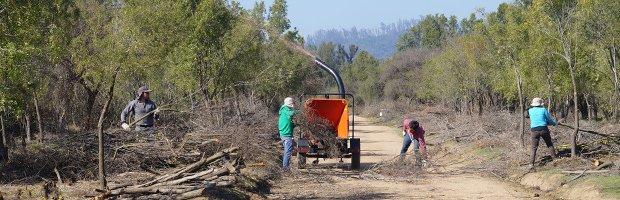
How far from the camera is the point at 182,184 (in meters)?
11.6

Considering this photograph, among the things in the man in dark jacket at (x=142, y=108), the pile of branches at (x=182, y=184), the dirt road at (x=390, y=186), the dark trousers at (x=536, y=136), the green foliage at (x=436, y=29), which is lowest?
the dirt road at (x=390, y=186)

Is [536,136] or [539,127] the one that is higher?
[539,127]

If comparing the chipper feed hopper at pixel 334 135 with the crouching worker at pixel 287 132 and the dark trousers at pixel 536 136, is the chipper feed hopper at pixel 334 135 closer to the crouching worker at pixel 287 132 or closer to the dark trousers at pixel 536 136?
the crouching worker at pixel 287 132

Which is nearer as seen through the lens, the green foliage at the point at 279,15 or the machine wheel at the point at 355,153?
the machine wheel at the point at 355,153

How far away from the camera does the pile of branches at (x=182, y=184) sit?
10781mm

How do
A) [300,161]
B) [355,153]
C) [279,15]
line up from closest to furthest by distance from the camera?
[300,161] → [355,153] → [279,15]

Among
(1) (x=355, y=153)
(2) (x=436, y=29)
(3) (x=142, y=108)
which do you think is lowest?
(1) (x=355, y=153)

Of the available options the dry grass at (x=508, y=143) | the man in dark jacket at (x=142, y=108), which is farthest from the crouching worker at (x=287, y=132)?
the man in dark jacket at (x=142, y=108)

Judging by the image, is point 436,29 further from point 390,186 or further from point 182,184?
point 182,184

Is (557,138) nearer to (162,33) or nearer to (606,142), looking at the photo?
(606,142)

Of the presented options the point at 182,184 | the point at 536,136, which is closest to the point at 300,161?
the point at 536,136

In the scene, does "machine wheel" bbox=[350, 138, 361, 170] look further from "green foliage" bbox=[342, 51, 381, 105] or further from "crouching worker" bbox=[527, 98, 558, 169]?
"green foliage" bbox=[342, 51, 381, 105]

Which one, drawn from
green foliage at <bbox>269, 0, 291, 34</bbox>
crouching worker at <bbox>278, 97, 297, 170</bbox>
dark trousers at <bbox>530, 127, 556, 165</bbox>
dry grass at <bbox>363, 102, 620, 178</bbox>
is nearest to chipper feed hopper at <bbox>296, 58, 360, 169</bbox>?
crouching worker at <bbox>278, 97, 297, 170</bbox>

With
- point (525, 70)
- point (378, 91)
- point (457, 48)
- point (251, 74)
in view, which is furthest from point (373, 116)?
point (525, 70)
